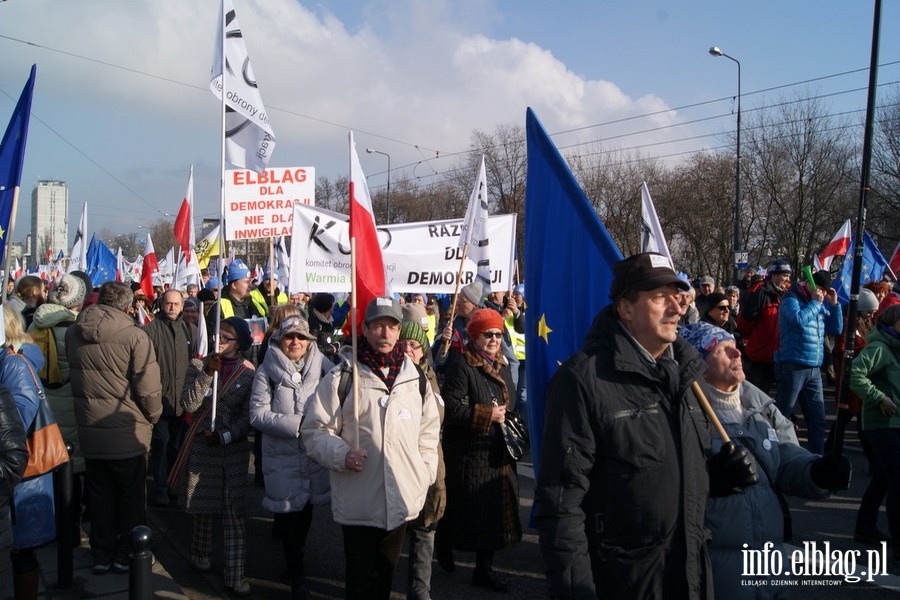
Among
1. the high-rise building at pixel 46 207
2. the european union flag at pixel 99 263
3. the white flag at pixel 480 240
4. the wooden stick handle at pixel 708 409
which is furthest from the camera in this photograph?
the high-rise building at pixel 46 207

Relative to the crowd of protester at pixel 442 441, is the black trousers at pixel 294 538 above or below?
below

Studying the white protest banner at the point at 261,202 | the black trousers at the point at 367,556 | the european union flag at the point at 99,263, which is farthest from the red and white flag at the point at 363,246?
the european union flag at the point at 99,263

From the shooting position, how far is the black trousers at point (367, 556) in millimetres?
3912

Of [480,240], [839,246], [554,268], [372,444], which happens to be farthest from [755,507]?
[839,246]

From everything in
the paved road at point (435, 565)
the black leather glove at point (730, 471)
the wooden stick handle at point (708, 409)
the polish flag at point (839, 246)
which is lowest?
the paved road at point (435, 565)

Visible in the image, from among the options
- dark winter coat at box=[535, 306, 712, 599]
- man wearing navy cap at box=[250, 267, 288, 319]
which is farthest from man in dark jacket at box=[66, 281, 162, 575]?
man wearing navy cap at box=[250, 267, 288, 319]

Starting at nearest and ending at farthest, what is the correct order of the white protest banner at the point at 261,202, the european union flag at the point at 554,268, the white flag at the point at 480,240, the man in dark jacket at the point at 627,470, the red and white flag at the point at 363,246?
the man in dark jacket at the point at 627,470 < the european union flag at the point at 554,268 < the red and white flag at the point at 363,246 < the white flag at the point at 480,240 < the white protest banner at the point at 261,202

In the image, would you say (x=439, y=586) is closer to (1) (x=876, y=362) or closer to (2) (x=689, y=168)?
(1) (x=876, y=362)

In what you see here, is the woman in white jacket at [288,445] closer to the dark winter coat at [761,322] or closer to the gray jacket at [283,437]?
the gray jacket at [283,437]

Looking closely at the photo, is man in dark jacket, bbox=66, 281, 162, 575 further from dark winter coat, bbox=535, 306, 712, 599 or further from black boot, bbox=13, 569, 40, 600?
dark winter coat, bbox=535, 306, 712, 599

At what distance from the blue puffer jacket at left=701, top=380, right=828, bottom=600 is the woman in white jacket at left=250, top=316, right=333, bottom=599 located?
2.67 metres

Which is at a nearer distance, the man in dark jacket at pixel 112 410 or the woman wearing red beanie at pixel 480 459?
the woman wearing red beanie at pixel 480 459

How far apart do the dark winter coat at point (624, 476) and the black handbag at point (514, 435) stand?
2337mm

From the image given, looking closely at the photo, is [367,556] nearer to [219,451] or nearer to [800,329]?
[219,451]
